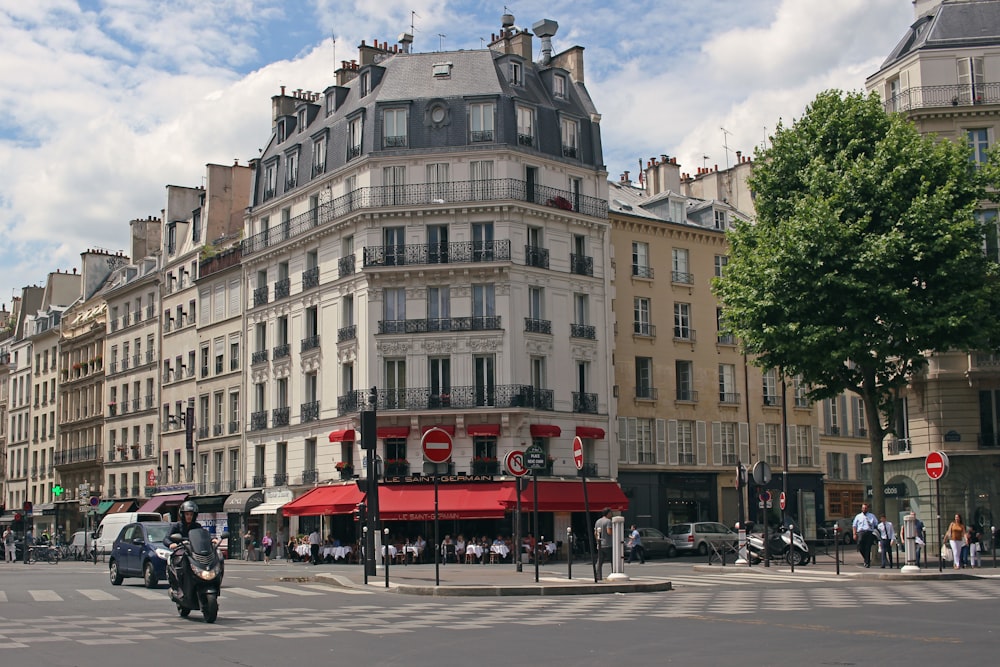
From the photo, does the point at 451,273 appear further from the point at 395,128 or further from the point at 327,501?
the point at 327,501

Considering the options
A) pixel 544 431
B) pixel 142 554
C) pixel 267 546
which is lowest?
pixel 267 546

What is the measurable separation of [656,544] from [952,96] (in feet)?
62.0

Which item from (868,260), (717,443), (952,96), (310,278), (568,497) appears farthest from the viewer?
(717,443)

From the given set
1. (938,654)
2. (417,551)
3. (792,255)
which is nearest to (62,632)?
(938,654)

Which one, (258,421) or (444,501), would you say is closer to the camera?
(444,501)

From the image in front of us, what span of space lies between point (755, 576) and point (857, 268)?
8.95m

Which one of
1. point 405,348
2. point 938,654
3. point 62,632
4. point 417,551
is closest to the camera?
point 938,654

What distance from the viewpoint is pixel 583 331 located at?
48312 millimetres

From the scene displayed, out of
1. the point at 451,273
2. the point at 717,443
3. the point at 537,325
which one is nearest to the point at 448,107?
the point at 451,273

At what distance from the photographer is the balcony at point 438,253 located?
46312 millimetres

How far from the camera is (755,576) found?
28.2 meters

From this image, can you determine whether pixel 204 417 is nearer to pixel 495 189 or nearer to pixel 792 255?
pixel 495 189

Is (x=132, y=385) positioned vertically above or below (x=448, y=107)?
below

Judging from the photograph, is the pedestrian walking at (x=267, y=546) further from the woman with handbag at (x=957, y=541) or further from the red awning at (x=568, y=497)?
the woman with handbag at (x=957, y=541)
